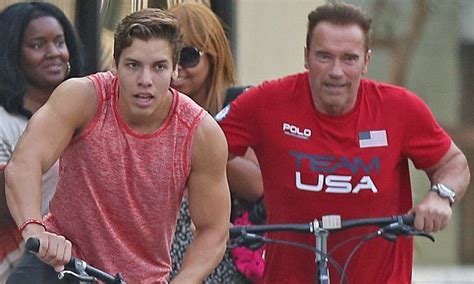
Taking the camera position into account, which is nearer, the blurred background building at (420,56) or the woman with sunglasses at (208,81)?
the woman with sunglasses at (208,81)

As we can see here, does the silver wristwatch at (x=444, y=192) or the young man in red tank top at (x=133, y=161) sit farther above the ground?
the young man in red tank top at (x=133, y=161)

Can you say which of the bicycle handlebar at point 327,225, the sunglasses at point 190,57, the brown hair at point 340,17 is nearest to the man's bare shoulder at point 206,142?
the bicycle handlebar at point 327,225

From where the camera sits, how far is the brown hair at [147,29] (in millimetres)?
5410

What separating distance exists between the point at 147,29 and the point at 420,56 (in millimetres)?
7710

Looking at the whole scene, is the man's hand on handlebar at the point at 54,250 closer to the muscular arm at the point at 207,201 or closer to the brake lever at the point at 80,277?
the brake lever at the point at 80,277

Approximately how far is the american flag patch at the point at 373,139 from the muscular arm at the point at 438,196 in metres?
0.27

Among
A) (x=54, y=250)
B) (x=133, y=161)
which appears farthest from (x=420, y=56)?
(x=54, y=250)

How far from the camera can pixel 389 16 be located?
12.4 m

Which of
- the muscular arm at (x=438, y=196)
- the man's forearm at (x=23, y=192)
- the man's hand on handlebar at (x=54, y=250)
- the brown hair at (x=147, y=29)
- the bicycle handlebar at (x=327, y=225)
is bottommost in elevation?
the bicycle handlebar at (x=327, y=225)

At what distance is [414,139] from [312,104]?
43 cm

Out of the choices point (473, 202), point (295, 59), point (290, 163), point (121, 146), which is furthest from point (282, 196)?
point (473, 202)

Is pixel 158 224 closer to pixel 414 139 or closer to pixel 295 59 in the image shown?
pixel 414 139

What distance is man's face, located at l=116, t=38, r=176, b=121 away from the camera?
541cm

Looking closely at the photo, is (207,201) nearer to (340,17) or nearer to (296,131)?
(296,131)
